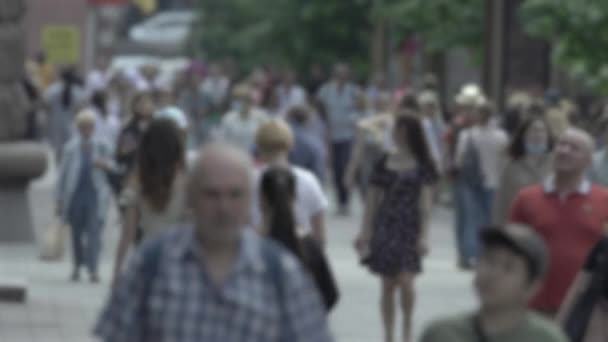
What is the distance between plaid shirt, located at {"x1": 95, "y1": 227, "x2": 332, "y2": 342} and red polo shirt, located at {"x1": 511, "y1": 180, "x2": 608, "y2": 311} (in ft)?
12.6

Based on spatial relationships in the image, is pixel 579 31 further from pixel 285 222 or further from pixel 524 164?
pixel 285 222

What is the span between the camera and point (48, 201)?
2969 centimetres

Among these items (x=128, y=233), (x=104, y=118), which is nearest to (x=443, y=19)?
(x=104, y=118)

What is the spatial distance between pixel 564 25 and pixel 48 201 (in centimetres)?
949

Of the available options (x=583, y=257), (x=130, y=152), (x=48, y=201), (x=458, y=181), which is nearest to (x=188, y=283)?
(x=583, y=257)

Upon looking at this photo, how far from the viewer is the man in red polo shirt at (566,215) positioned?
414 inches

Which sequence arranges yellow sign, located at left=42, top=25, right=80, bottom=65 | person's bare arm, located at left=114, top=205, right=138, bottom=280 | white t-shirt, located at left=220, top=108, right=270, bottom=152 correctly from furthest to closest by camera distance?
yellow sign, located at left=42, top=25, right=80, bottom=65 < white t-shirt, located at left=220, top=108, right=270, bottom=152 < person's bare arm, located at left=114, top=205, right=138, bottom=280

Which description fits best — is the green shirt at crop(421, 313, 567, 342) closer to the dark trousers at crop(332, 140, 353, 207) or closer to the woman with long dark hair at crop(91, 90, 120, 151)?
the woman with long dark hair at crop(91, 90, 120, 151)

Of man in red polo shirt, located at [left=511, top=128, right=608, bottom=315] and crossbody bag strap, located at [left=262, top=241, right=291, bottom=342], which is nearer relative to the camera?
crossbody bag strap, located at [left=262, top=241, right=291, bottom=342]

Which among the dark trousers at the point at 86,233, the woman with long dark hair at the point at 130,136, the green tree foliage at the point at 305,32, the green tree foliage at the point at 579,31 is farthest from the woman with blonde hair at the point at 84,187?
the green tree foliage at the point at 305,32

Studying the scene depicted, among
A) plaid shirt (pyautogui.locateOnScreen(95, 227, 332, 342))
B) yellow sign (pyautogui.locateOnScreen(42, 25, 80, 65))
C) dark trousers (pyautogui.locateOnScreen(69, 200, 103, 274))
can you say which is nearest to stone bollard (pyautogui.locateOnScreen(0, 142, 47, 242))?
dark trousers (pyautogui.locateOnScreen(69, 200, 103, 274))

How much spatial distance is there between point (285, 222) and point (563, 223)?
1673mm

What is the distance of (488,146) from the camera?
67.8 feet

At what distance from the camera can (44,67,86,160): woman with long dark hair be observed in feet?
117
